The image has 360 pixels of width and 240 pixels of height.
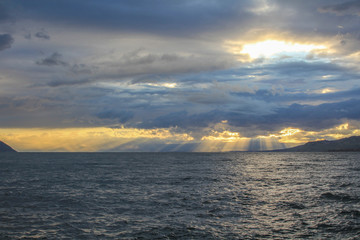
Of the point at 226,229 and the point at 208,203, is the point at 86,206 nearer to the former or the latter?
the point at 208,203

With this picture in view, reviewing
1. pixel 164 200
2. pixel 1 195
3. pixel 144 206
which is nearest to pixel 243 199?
pixel 164 200

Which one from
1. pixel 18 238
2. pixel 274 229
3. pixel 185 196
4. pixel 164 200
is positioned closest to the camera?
pixel 18 238

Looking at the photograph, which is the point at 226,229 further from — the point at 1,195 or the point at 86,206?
the point at 1,195

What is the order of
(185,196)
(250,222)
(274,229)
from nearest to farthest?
(274,229), (250,222), (185,196)

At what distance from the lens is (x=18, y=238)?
19.9m

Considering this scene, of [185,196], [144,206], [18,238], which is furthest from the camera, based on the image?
[185,196]

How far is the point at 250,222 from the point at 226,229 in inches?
117

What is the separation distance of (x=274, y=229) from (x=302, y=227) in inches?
91.0

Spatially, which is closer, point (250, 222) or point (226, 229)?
point (226, 229)

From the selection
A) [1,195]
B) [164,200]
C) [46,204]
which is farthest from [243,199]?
[1,195]

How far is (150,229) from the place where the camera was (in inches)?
853

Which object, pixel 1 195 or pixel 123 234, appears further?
pixel 1 195

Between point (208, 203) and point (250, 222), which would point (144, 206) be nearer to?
point (208, 203)

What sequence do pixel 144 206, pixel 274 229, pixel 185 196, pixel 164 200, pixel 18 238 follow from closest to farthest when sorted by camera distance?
pixel 18 238, pixel 274 229, pixel 144 206, pixel 164 200, pixel 185 196
